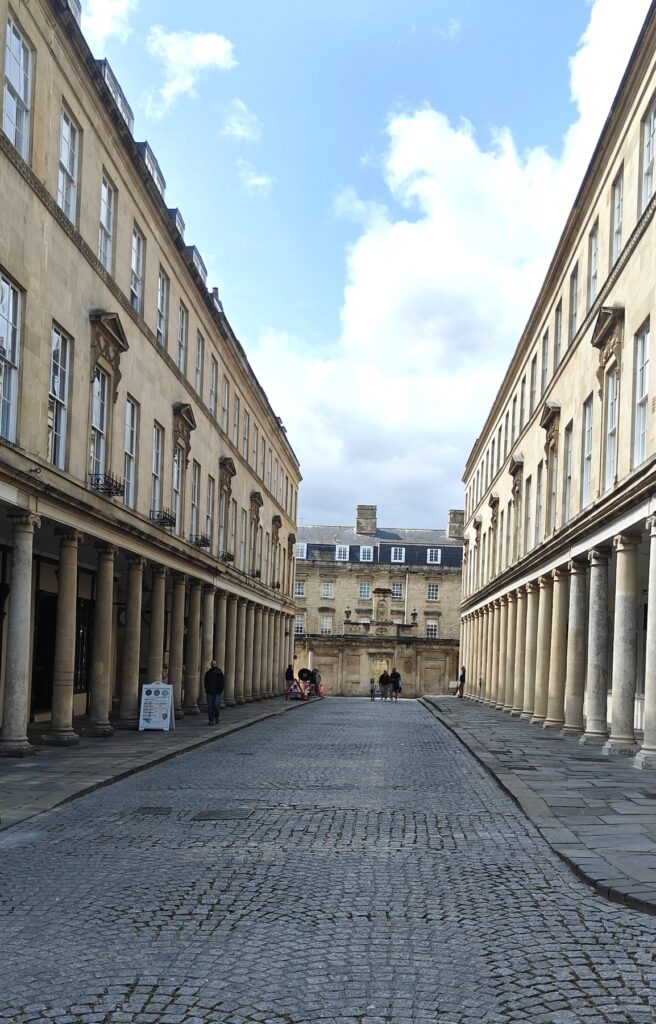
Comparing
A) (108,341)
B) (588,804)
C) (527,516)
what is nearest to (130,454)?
(108,341)

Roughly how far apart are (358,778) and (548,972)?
1005cm

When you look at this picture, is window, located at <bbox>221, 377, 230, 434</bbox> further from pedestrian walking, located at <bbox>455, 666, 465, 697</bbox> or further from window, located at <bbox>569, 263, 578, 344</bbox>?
pedestrian walking, located at <bbox>455, 666, 465, 697</bbox>

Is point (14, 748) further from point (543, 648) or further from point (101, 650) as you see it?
point (543, 648)

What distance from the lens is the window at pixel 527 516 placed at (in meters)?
37.5

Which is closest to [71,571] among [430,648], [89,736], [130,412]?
[89,736]

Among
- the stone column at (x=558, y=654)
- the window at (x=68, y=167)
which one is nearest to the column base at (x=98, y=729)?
the window at (x=68, y=167)

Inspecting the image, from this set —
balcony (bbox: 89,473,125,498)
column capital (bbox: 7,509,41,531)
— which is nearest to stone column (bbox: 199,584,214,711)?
balcony (bbox: 89,473,125,498)

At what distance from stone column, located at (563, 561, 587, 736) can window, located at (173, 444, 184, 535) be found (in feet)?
36.7

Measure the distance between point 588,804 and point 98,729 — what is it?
12.1 meters

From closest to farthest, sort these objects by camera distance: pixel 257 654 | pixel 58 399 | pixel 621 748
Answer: pixel 58 399 → pixel 621 748 → pixel 257 654

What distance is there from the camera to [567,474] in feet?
98.4

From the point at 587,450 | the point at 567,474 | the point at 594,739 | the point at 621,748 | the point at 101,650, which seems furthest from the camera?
the point at 567,474

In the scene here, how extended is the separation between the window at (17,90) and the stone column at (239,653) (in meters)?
26.1

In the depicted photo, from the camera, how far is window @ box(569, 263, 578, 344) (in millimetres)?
30234
